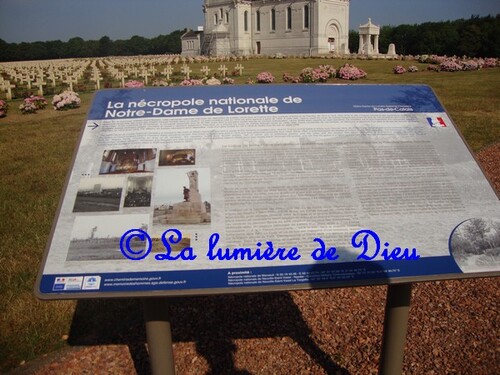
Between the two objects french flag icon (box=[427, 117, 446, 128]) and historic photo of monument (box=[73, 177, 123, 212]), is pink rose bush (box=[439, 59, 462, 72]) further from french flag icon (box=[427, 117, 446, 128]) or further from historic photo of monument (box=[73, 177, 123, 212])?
historic photo of monument (box=[73, 177, 123, 212])

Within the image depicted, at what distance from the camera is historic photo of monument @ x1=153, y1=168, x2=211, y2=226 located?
8.28 feet

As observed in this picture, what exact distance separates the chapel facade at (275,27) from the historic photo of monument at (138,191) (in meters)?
54.2

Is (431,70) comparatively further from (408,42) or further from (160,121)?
(408,42)

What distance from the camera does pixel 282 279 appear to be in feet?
7.82

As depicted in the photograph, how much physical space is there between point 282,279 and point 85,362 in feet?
7.45

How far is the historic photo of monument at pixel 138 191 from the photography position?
8.44 feet

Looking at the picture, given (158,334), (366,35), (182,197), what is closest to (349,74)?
(182,197)

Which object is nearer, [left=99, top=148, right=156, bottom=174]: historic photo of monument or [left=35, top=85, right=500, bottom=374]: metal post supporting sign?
[left=35, top=85, right=500, bottom=374]: metal post supporting sign

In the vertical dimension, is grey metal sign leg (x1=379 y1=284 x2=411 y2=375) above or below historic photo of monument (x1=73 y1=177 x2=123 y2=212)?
below

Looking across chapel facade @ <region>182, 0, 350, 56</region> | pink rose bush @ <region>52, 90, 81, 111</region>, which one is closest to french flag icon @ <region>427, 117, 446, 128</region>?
pink rose bush @ <region>52, 90, 81, 111</region>

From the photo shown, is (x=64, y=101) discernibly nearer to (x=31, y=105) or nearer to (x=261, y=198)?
(x=31, y=105)

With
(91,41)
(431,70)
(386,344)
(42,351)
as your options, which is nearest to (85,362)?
(42,351)

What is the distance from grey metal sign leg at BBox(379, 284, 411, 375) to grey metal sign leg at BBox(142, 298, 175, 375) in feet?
4.80

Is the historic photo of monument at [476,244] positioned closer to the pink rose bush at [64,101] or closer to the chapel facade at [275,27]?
the pink rose bush at [64,101]
